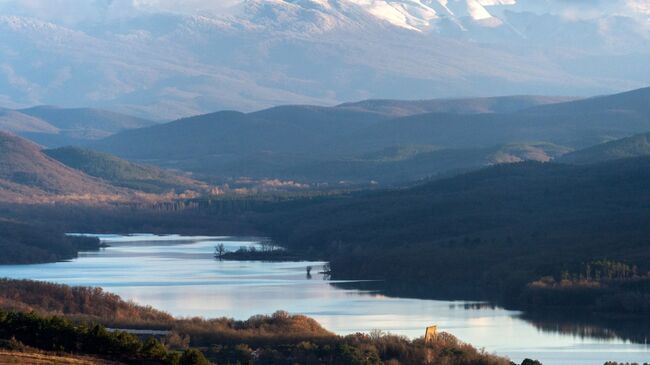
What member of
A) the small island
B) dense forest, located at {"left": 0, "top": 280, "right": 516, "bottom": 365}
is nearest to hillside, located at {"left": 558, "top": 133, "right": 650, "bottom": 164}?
the small island

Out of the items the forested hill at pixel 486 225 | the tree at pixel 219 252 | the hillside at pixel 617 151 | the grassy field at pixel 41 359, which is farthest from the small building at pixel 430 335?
the hillside at pixel 617 151

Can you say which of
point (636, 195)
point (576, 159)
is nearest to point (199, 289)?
point (636, 195)

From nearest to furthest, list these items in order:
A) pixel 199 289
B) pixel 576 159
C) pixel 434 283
A: pixel 199 289, pixel 434 283, pixel 576 159

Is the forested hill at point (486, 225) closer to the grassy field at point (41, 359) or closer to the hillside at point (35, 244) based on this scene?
the hillside at point (35, 244)

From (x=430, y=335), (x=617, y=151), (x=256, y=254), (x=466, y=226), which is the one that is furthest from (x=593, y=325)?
(x=617, y=151)

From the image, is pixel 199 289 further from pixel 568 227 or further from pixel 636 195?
pixel 636 195
